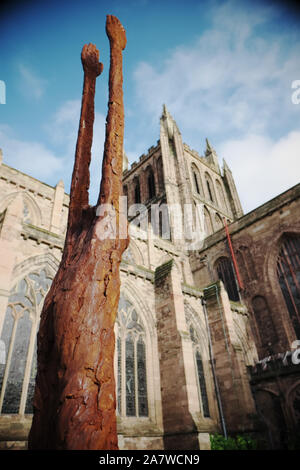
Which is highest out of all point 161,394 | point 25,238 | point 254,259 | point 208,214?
point 208,214

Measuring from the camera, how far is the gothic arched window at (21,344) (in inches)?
274

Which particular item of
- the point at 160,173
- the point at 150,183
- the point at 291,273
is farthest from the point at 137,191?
the point at 291,273

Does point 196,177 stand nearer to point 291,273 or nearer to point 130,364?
point 291,273

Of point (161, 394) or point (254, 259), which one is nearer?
point (161, 394)

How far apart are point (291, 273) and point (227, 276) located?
4.23 metres

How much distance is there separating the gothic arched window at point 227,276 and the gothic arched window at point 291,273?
9.77ft

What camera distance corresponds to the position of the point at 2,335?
7387 millimetres

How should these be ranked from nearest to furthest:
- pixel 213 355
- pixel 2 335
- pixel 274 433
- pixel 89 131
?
pixel 89 131 < pixel 2 335 < pixel 274 433 < pixel 213 355

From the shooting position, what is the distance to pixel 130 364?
9906 millimetres

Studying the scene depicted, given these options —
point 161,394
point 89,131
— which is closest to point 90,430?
point 89,131

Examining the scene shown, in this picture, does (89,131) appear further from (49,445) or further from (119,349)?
(119,349)

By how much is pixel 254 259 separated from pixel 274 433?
29.3 feet

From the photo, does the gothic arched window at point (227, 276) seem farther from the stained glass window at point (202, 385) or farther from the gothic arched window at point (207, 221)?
the gothic arched window at point (207, 221)

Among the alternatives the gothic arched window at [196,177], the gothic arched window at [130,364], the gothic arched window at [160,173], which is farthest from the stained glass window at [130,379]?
the gothic arched window at [196,177]
